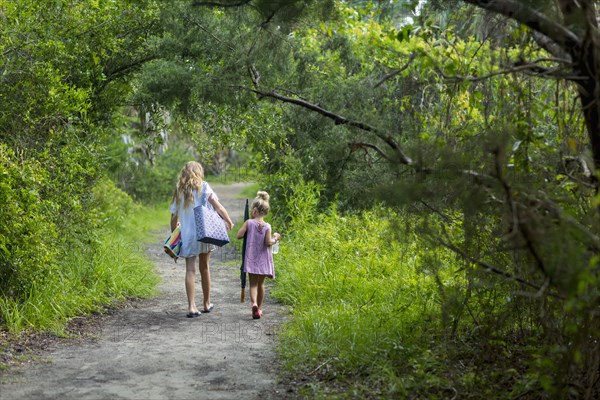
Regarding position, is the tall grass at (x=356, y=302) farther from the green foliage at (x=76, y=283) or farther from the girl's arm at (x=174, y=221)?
the green foliage at (x=76, y=283)

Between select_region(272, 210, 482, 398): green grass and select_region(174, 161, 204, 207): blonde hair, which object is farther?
select_region(174, 161, 204, 207): blonde hair

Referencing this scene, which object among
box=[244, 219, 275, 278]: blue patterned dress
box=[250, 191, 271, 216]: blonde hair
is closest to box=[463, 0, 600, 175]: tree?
box=[250, 191, 271, 216]: blonde hair

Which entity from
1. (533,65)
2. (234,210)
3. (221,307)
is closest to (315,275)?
(221,307)

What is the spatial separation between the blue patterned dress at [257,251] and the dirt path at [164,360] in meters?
0.59

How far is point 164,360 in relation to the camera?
710cm

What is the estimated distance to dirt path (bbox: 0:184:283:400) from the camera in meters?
6.11

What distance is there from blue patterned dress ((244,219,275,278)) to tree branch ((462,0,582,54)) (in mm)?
4805

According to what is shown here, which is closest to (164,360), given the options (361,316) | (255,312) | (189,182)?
(361,316)

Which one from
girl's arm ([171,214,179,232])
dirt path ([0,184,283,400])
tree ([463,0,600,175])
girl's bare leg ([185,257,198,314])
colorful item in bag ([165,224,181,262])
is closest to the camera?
tree ([463,0,600,175])

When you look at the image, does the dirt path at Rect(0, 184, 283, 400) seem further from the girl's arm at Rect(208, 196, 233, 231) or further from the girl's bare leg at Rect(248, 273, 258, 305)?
the girl's arm at Rect(208, 196, 233, 231)

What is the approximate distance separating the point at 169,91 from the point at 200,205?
1.39 meters

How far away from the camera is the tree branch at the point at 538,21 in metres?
4.66

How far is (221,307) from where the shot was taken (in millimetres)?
9930

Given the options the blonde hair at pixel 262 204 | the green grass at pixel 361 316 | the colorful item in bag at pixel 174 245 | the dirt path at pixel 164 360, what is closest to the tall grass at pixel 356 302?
the green grass at pixel 361 316
